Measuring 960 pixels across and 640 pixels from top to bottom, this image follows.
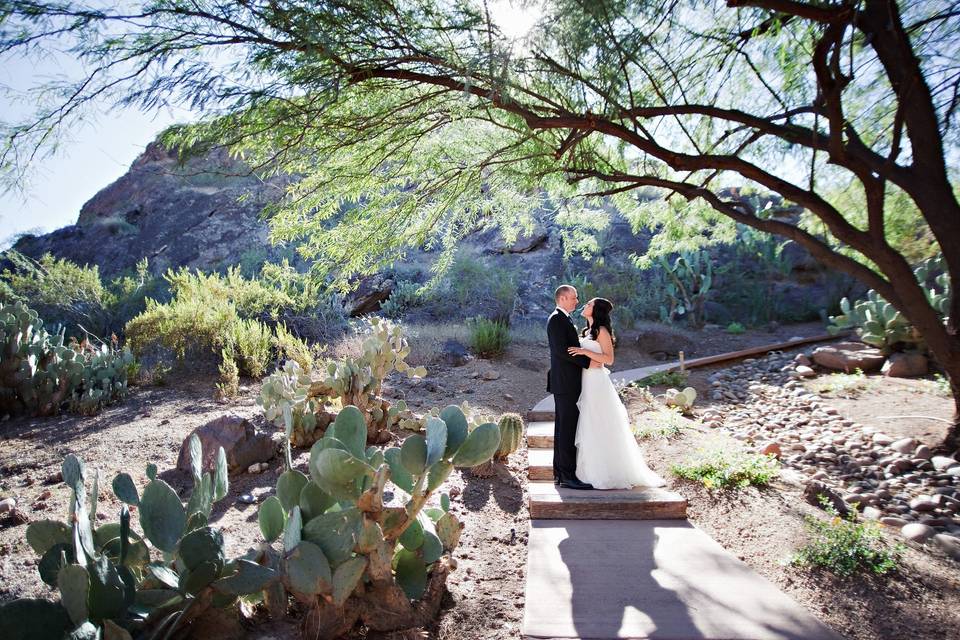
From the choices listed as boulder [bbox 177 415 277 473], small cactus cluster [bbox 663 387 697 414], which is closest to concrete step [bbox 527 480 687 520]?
boulder [bbox 177 415 277 473]

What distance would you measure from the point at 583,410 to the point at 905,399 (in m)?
4.98

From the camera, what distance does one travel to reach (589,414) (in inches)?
205

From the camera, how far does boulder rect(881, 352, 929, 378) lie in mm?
8906

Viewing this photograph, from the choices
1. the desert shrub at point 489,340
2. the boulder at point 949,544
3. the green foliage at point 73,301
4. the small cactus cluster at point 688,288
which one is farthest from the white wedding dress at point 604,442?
the small cactus cluster at point 688,288

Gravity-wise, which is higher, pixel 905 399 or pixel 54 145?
pixel 54 145

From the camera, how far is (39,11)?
3322mm

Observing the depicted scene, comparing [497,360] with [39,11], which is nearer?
[39,11]

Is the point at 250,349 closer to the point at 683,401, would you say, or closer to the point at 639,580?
the point at 683,401

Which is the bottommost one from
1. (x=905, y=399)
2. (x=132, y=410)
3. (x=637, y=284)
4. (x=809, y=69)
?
(x=905, y=399)

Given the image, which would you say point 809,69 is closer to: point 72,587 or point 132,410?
point 72,587

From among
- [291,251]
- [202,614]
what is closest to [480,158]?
[202,614]

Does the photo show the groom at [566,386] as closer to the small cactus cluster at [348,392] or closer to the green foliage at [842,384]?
the small cactus cluster at [348,392]

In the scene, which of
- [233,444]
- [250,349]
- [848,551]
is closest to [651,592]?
[848,551]

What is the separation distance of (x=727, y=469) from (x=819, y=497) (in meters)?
0.65
